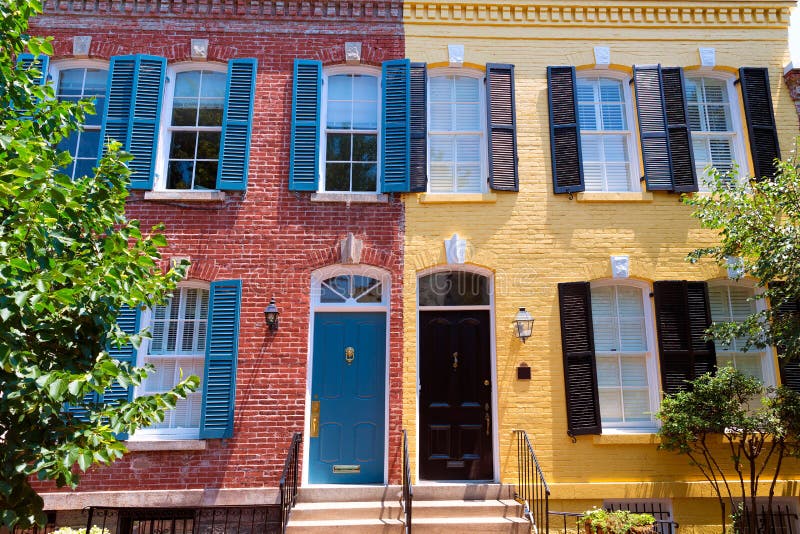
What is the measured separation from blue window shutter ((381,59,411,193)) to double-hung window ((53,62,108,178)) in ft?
13.8

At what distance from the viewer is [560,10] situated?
30.1 ft

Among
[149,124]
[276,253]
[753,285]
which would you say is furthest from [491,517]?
[149,124]

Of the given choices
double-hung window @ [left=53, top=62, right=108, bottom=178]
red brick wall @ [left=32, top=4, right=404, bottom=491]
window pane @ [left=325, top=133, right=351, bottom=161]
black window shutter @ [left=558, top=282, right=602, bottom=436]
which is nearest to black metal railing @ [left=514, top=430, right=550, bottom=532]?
black window shutter @ [left=558, top=282, right=602, bottom=436]

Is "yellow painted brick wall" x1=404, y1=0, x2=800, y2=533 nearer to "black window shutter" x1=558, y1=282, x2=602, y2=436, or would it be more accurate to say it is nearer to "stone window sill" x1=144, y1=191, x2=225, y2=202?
"black window shutter" x1=558, y1=282, x2=602, y2=436

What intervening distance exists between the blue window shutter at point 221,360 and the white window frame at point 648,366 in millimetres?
4956

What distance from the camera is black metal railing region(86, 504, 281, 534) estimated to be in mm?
7230

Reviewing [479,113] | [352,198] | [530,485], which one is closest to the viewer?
[530,485]

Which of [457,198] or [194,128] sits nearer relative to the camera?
[457,198]

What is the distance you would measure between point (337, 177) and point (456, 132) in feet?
6.30

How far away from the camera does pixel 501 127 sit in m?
8.70

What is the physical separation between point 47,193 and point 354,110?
5628 mm

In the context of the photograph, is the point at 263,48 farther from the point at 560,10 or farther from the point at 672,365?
the point at 672,365

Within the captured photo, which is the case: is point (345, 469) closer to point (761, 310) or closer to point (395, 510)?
point (395, 510)

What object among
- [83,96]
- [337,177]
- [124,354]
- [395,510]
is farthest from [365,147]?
[395,510]
